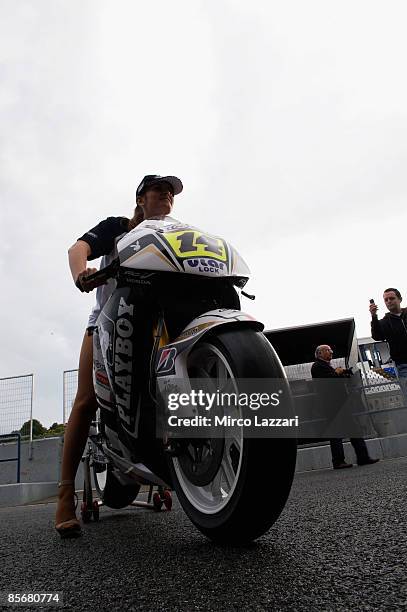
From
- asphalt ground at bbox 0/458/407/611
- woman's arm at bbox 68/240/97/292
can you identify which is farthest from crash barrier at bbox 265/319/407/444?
asphalt ground at bbox 0/458/407/611

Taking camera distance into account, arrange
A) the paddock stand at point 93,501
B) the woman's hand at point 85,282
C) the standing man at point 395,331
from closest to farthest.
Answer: the woman's hand at point 85,282, the paddock stand at point 93,501, the standing man at point 395,331

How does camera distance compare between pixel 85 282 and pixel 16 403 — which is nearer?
pixel 85 282

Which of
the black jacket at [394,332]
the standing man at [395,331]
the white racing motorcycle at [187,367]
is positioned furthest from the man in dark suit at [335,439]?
the white racing motorcycle at [187,367]

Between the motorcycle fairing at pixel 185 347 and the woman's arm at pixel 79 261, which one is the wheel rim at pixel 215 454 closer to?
the motorcycle fairing at pixel 185 347

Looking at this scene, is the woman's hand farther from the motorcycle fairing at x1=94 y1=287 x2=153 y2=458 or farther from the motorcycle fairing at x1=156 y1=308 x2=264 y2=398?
the motorcycle fairing at x1=156 y1=308 x2=264 y2=398

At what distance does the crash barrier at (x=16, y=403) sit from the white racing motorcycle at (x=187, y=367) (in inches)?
345

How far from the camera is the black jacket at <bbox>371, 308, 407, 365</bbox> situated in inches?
224

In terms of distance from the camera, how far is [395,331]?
18.7ft

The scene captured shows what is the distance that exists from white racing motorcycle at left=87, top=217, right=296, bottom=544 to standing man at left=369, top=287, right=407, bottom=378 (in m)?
4.26

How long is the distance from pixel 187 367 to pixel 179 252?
1.37ft

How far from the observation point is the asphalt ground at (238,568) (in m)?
0.89

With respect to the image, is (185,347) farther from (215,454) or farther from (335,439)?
(335,439)

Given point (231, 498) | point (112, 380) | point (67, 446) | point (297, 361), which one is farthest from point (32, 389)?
point (231, 498)

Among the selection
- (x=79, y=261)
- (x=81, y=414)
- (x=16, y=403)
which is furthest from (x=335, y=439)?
(x=16, y=403)
